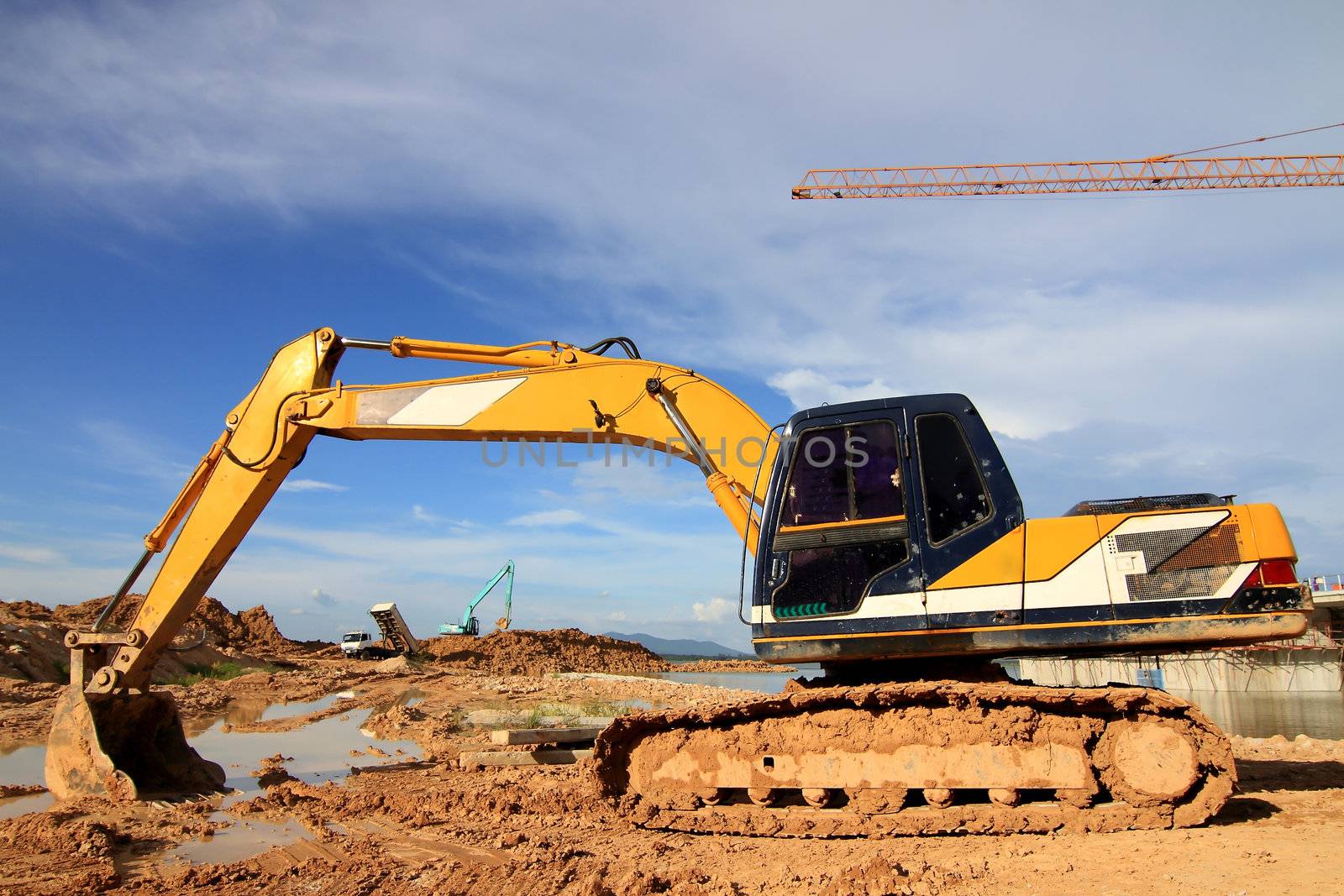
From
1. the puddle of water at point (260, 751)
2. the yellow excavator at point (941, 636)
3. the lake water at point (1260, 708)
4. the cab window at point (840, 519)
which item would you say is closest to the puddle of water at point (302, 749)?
the puddle of water at point (260, 751)

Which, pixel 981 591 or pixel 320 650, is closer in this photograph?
pixel 981 591

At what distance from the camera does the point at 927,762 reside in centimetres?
545

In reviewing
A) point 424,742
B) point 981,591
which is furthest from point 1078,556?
point 424,742

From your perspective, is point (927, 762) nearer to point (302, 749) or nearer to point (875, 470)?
point (875, 470)

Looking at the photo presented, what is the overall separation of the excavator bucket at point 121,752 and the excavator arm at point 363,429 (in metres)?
0.02

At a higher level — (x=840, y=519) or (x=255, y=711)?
(x=840, y=519)

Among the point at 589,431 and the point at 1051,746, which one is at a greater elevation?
the point at 589,431

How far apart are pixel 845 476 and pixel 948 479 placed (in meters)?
0.67

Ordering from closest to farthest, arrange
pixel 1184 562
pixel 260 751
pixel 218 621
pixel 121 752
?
pixel 1184 562 → pixel 121 752 → pixel 260 751 → pixel 218 621

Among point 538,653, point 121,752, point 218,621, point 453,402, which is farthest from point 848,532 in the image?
point 218,621

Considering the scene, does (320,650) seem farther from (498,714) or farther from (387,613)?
(498,714)

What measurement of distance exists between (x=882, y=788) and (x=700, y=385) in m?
3.31

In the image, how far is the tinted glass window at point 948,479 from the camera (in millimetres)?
5500

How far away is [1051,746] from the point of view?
5.29 metres
